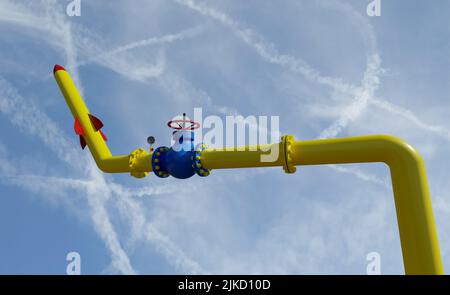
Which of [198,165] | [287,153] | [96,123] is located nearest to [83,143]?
[96,123]

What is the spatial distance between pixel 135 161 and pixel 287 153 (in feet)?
11.7

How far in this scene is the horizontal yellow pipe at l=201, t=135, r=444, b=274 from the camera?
5488 mm

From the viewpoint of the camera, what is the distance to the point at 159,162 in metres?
8.25

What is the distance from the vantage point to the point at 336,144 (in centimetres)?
651

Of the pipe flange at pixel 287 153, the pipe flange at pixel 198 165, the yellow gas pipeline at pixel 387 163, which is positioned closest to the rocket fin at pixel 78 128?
the yellow gas pipeline at pixel 387 163

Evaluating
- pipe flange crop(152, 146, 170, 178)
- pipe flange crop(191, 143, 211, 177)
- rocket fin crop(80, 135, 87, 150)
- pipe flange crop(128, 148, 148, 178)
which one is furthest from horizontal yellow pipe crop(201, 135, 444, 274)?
rocket fin crop(80, 135, 87, 150)

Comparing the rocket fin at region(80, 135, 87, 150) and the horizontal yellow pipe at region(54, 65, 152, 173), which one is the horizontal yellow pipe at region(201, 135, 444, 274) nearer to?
the horizontal yellow pipe at region(54, 65, 152, 173)

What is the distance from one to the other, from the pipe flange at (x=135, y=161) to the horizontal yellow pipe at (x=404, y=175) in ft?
10.6

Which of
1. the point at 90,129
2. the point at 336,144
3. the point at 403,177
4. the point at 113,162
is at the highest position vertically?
the point at 90,129

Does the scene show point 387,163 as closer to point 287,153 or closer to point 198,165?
point 287,153
